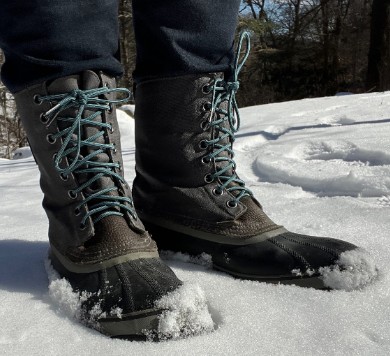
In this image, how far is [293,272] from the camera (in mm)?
902

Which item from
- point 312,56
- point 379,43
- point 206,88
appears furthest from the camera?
point 312,56

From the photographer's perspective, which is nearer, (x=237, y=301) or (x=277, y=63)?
(x=237, y=301)

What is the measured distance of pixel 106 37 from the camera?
89cm

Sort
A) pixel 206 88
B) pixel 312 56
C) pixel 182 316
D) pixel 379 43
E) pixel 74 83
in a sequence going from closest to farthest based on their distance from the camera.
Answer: pixel 182 316 < pixel 74 83 < pixel 206 88 < pixel 379 43 < pixel 312 56

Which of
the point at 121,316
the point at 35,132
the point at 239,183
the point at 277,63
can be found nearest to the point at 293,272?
the point at 239,183

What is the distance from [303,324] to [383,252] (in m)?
0.36

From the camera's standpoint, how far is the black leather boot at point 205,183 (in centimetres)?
96

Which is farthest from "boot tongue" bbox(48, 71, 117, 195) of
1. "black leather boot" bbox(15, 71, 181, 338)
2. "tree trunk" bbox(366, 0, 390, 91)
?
"tree trunk" bbox(366, 0, 390, 91)

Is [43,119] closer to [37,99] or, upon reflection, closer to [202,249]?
[37,99]

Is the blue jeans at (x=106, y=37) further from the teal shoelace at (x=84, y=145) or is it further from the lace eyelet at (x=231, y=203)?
the lace eyelet at (x=231, y=203)

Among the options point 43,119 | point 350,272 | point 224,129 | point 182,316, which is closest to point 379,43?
point 224,129

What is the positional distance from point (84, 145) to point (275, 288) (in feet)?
1.41

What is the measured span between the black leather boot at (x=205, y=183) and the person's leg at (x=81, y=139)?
0.11 m

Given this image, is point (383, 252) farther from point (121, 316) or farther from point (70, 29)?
point (70, 29)
